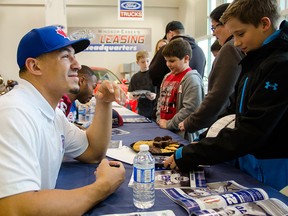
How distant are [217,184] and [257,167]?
0.20m

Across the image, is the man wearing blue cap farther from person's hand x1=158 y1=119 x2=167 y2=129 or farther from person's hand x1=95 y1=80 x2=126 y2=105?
person's hand x1=158 y1=119 x2=167 y2=129

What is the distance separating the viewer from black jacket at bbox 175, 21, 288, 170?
1.02m

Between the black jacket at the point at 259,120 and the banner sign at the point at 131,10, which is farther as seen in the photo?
the banner sign at the point at 131,10

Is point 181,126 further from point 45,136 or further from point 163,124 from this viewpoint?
point 45,136

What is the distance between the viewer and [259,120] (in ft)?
3.34

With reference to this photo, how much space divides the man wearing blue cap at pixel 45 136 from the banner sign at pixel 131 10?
6.30 metres

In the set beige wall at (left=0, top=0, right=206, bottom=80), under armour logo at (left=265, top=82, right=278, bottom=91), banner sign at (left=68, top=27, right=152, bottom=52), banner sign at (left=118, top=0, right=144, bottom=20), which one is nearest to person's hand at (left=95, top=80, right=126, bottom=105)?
under armour logo at (left=265, top=82, right=278, bottom=91)

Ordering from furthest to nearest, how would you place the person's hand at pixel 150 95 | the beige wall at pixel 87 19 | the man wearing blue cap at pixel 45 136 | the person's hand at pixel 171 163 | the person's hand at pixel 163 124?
the beige wall at pixel 87 19
the person's hand at pixel 150 95
the person's hand at pixel 163 124
the person's hand at pixel 171 163
the man wearing blue cap at pixel 45 136

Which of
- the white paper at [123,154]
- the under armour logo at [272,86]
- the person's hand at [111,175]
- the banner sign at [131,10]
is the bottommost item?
the white paper at [123,154]

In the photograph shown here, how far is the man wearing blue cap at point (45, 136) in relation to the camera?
0.77 metres

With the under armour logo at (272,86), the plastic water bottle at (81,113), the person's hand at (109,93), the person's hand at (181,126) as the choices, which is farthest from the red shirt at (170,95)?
the under armour logo at (272,86)

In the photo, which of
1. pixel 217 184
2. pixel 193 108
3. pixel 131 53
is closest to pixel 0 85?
pixel 193 108

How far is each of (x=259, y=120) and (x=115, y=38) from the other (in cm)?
856

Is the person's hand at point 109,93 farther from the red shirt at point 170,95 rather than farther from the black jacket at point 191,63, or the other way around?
the black jacket at point 191,63
